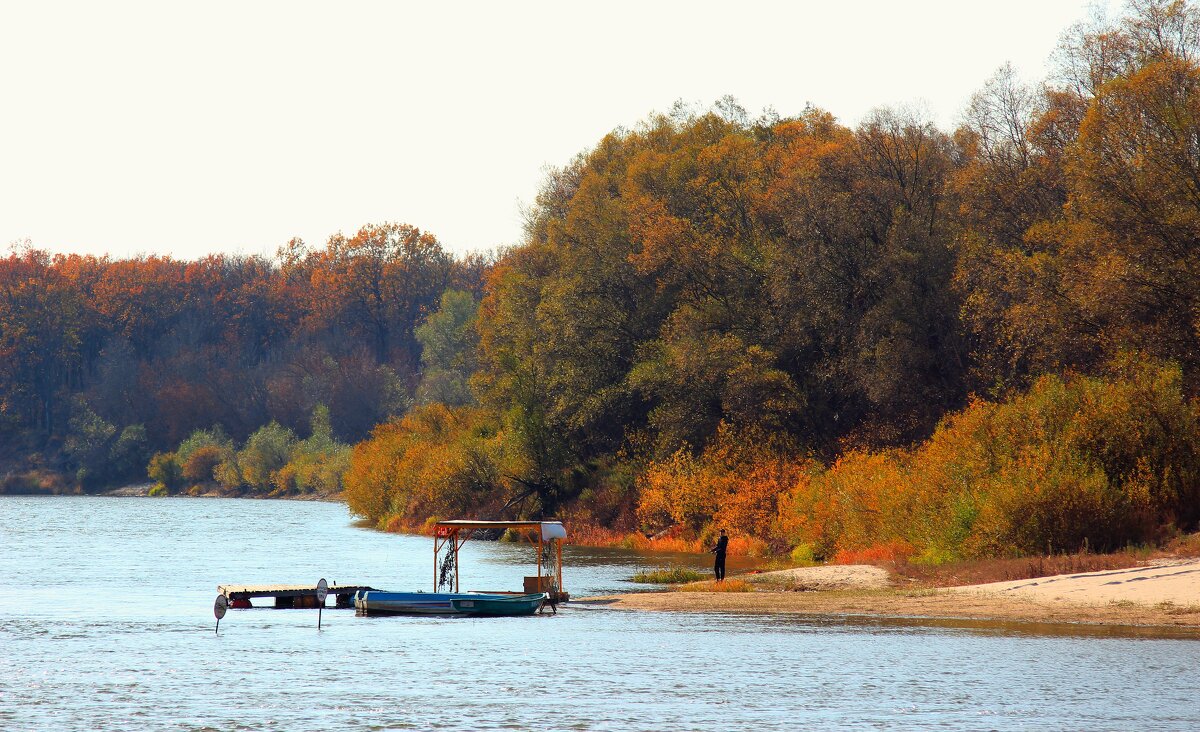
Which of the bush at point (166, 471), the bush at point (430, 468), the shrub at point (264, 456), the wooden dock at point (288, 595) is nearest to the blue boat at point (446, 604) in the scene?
the wooden dock at point (288, 595)

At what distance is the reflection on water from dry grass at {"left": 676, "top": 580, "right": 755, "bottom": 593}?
409cm

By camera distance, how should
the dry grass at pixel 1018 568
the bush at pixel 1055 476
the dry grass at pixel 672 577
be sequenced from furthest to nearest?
the dry grass at pixel 672 577
the bush at pixel 1055 476
the dry grass at pixel 1018 568

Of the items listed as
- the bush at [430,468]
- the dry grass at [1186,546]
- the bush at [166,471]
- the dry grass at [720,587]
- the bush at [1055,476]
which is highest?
the bush at [166,471]

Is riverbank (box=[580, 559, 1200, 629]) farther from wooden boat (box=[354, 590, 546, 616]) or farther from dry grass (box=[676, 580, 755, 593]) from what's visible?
wooden boat (box=[354, 590, 546, 616])

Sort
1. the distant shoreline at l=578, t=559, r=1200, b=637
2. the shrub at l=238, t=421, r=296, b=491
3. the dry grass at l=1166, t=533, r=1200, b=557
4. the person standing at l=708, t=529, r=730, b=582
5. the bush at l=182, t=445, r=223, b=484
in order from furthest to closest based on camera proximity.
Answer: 1. the bush at l=182, t=445, r=223, b=484
2. the shrub at l=238, t=421, r=296, b=491
3. the person standing at l=708, t=529, r=730, b=582
4. the dry grass at l=1166, t=533, r=1200, b=557
5. the distant shoreline at l=578, t=559, r=1200, b=637

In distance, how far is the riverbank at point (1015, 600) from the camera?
38.5 m

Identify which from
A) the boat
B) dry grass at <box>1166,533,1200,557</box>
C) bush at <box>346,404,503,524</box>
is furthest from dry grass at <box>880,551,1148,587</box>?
bush at <box>346,404,503,524</box>

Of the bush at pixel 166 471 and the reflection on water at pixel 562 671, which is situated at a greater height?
the bush at pixel 166 471

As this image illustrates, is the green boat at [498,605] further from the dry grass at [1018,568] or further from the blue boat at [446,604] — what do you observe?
the dry grass at [1018,568]

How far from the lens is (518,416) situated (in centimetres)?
8388

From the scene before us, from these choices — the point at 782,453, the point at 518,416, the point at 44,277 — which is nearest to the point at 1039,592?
the point at 782,453

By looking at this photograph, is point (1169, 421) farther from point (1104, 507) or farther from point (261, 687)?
point (261, 687)

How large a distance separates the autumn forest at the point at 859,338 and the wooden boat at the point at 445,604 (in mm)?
15031

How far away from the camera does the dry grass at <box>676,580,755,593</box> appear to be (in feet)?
157
